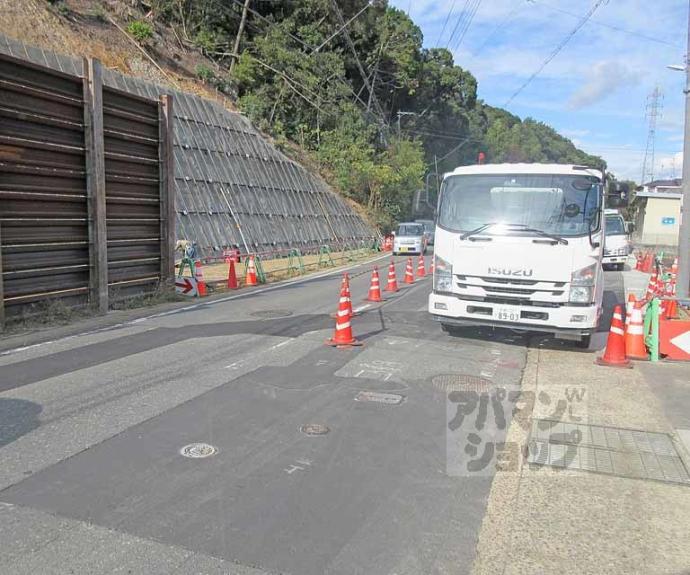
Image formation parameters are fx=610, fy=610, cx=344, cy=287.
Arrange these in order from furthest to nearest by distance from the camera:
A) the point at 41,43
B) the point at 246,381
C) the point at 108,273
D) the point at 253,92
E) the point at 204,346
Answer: the point at 253,92 → the point at 41,43 → the point at 108,273 → the point at 204,346 → the point at 246,381

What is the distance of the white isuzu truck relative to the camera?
8547 mm

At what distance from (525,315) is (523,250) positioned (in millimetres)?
932

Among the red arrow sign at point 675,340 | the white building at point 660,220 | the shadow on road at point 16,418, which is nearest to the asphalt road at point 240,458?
the shadow on road at point 16,418

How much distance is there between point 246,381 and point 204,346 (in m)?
2.14

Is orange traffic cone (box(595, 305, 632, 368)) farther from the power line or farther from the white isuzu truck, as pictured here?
the power line

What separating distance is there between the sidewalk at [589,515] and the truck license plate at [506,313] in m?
2.38

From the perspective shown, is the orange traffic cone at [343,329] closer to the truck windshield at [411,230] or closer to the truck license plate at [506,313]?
the truck license plate at [506,313]

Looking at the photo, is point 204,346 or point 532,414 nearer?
point 532,414

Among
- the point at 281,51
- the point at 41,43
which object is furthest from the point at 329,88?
the point at 41,43

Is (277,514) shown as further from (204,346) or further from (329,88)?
(329,88)

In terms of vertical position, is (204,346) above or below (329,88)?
below

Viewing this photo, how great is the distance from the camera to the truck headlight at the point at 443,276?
9.26 meters

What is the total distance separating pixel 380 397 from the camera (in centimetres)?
661

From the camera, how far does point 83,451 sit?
4.90 meters
